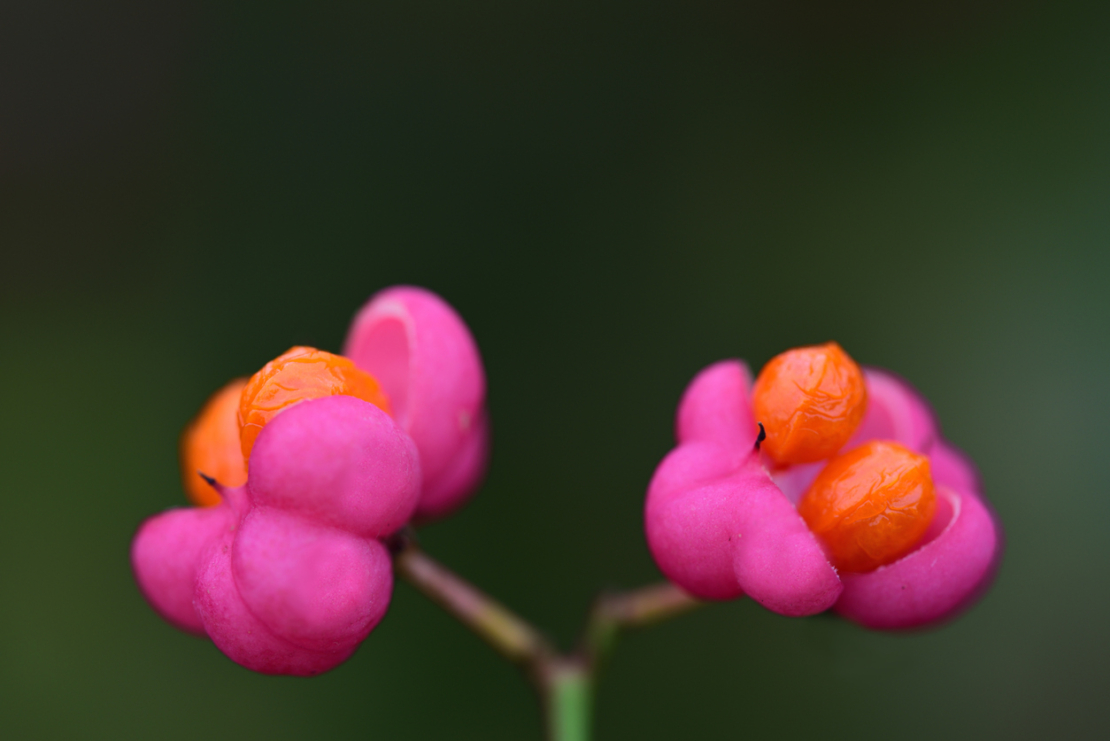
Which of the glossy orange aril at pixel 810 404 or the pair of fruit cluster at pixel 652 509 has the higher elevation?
the glossy orange aril at pixel 810 404

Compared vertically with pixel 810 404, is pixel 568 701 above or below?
below

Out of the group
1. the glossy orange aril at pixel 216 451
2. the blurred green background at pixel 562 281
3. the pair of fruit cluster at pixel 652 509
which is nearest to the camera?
the pair of fruit cluster at pixel 652 509

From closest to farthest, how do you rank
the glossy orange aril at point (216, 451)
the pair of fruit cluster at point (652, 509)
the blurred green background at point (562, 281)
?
the pair of fruit cluster at point (652, 509) → the glossy orange aril at point (216, 451) → the blurred green background at point (562, 281)

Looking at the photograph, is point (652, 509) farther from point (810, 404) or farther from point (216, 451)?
point (216, 451)

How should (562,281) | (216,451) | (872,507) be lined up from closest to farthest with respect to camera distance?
(872,507), (216,451), (562,281)

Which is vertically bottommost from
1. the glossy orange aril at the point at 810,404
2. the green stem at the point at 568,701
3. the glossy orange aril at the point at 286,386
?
the green stem at the point at 568,701

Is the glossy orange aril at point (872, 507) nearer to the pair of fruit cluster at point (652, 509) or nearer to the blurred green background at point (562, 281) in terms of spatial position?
the pair of fruit cluster at point (652, 509)

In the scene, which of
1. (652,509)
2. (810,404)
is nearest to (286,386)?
(652,509)

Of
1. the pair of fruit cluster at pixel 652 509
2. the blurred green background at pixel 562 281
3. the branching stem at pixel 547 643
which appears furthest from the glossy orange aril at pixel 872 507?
the blurred green background at pixel 562 281
